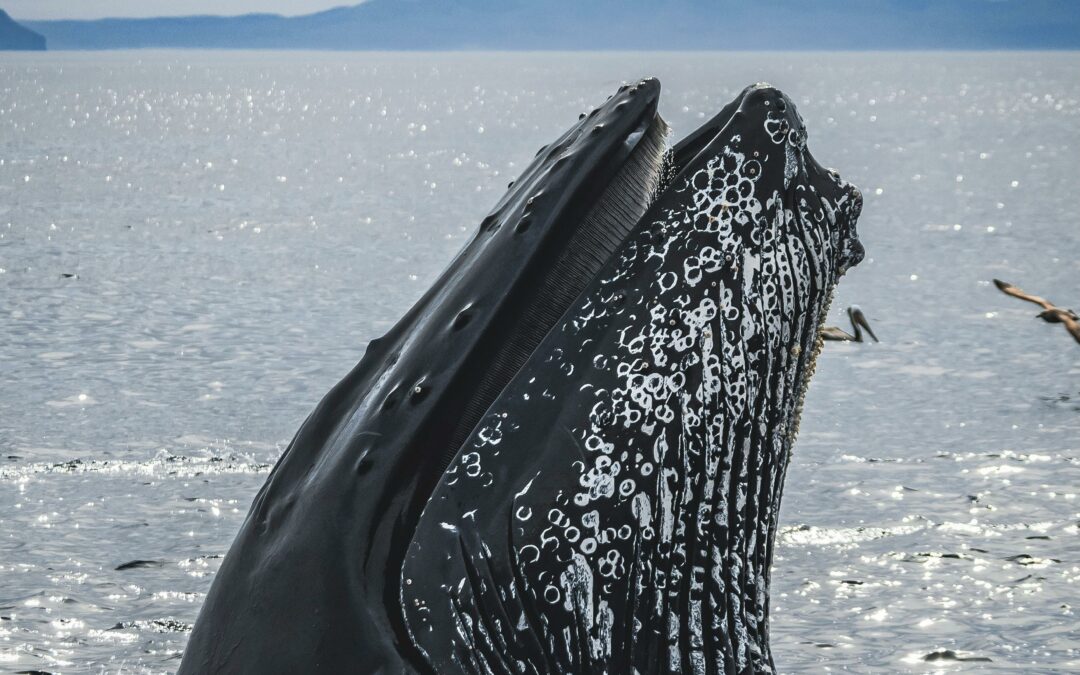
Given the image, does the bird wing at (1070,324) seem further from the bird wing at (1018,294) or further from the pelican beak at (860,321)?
the pelican beak at (860,321)

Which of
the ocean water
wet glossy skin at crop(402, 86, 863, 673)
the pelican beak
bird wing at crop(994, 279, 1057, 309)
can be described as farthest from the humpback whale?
the pelican beak

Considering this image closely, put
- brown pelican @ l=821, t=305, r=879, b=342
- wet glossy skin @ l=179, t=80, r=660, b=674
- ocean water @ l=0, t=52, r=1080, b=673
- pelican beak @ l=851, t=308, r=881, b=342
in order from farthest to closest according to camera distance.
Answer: pelican beak @ l=851, t=308, r=881, b=342 < brown pelican @ l=821, t=305, r=879, b=342 < ocean water @ l=0, t=52, r=1080, b=673 < wet glossy skin @ l=179, t=80, r=660, b=674

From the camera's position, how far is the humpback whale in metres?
1.73

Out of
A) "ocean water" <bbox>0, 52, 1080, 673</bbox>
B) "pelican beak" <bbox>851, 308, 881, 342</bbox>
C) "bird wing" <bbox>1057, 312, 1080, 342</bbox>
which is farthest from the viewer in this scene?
"pelican beak" <bbox>851, 308, 881, 342</bbox>

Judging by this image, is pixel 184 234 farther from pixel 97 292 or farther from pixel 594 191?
pixel 594 191

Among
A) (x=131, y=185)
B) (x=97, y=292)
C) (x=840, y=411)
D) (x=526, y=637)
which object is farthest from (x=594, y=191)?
(x=131, y=185)

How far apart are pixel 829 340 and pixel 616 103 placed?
24.0ft

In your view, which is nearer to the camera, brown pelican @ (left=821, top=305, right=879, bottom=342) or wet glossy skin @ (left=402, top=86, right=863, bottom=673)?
wet glossy skin @ (left=402, top=86, right=863, bottom=673)

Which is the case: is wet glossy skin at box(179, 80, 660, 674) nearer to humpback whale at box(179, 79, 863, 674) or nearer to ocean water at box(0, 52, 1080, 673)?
humpback whale at box(179, 79, 863, 674)

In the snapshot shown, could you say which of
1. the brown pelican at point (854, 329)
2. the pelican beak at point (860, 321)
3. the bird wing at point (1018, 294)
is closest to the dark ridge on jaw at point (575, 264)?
the bird wing at point (1018, 294)

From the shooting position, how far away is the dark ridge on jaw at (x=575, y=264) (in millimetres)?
1860

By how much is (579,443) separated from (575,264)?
30 cm

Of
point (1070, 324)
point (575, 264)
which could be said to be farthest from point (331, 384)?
point (575, 264)

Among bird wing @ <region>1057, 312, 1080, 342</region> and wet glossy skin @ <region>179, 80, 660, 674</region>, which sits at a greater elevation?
bird wing @ <region>1057, 312, 1080, 342</region>
